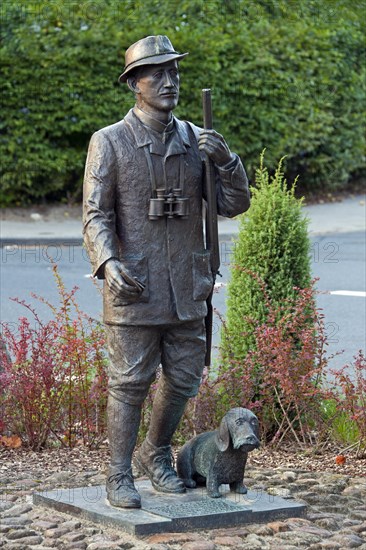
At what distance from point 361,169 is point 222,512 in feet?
54.3

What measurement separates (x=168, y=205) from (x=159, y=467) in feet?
4.41

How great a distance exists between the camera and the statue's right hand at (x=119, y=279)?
209 inches

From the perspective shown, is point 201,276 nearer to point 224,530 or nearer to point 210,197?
point 210,197

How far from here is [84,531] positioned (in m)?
5.41

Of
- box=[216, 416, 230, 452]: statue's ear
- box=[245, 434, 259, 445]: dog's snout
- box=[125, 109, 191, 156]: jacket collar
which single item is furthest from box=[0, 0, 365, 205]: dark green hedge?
box=[245, 434, 259, 445]: dog's snout

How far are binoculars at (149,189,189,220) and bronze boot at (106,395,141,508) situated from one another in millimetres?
924

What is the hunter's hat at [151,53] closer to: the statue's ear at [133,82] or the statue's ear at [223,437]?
the statue's ear at [133,82]

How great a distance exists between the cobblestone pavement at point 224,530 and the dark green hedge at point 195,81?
11661mm

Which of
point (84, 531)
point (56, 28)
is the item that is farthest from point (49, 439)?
point (56, 28)

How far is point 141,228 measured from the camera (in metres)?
5.53

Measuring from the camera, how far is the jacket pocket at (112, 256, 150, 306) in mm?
5477

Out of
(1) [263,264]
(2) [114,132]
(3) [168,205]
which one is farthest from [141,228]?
(1) [263,264]

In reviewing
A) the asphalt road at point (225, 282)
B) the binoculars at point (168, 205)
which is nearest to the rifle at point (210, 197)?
the binoculars at point (168, 205)

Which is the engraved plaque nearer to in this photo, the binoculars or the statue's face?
the binoculars
